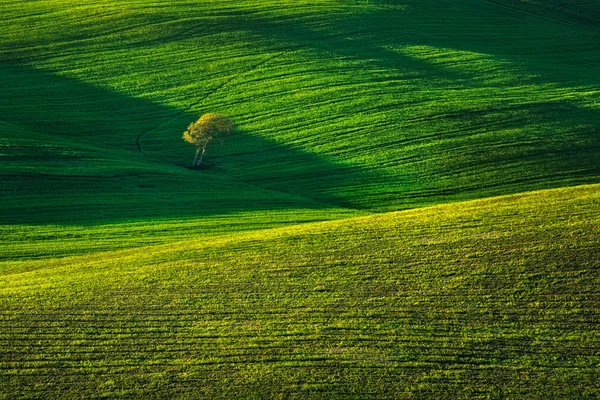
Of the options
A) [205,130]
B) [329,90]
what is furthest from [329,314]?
[329,90]

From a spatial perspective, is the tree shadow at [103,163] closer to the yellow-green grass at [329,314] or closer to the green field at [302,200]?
the green field at [302,200]

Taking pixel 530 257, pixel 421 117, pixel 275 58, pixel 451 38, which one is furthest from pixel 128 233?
pixel 451 38

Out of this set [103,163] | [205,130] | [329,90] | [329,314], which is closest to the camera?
[329,314]

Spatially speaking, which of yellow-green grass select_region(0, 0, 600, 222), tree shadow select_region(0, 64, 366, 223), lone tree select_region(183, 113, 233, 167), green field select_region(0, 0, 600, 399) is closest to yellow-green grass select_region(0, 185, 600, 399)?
green field select_region(0, 0, 600, 399)

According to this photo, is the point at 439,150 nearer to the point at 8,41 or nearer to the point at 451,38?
the point at 451,38

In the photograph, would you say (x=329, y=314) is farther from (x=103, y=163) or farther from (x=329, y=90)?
(x=329, y=90)

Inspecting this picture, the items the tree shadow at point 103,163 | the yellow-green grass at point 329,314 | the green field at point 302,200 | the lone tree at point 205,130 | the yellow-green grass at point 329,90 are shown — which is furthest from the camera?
the lone tree at point 205,130

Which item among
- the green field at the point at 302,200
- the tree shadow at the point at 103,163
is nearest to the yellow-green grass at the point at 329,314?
the green field at the point at 302,200
